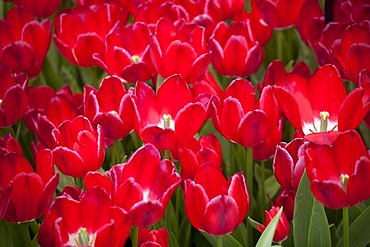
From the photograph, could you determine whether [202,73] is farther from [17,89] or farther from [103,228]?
[103,228]

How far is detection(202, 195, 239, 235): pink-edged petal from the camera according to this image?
0.97 meters

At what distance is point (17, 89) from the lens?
1.31m

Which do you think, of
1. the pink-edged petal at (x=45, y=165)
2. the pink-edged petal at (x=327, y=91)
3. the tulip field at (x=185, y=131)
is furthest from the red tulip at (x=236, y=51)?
the pink-edged petal at (x=45, y=165)

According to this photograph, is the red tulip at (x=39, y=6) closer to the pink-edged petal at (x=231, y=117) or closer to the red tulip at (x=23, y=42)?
the red tulip at (x=23, y=42)

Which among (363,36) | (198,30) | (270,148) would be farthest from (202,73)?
(363,36)

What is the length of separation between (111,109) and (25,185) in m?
0.25

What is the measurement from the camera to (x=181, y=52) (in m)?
1.26

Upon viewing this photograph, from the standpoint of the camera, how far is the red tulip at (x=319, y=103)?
106 centimetres

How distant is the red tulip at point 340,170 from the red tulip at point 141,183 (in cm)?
17

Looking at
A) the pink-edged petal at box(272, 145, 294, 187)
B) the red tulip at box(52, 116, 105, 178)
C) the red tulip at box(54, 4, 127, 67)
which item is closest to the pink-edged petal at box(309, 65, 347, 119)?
the pink-edged petal at box(272, 145, 294, 187)

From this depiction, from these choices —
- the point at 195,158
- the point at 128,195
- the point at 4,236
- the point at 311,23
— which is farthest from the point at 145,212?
the point at 311,23

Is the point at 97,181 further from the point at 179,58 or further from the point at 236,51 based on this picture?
the point at 236,51

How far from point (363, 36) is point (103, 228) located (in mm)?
630

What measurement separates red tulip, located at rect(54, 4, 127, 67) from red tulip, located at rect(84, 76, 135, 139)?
0.23 m
